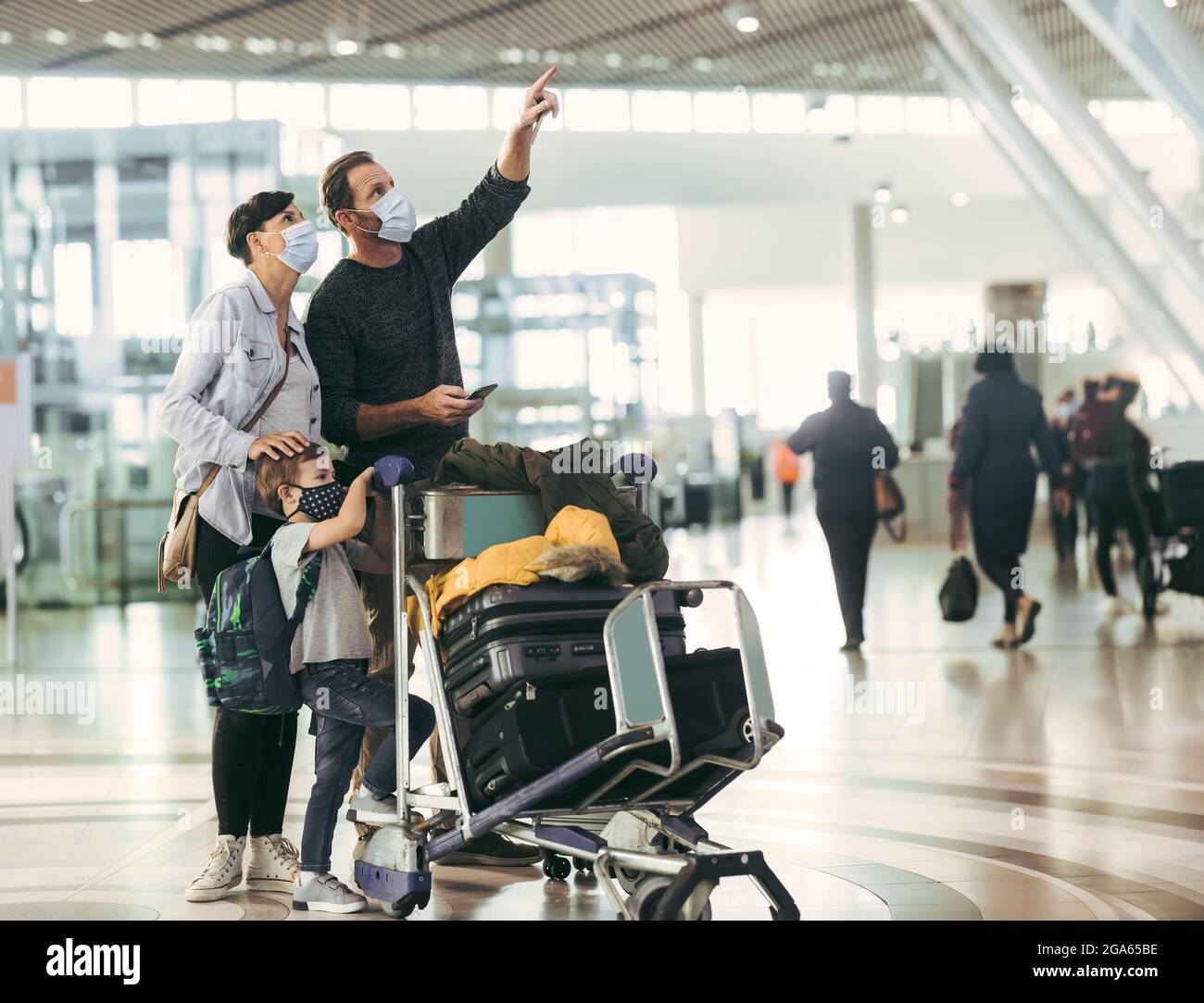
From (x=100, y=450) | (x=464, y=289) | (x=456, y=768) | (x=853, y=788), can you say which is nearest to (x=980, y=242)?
(x=464, y=289)

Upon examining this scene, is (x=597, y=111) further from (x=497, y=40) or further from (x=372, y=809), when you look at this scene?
(x=372, y=809)

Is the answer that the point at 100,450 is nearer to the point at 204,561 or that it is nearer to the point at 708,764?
the point at 204,561

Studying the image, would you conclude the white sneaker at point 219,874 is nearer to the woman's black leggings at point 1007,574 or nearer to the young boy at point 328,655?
the young boy at point 328,655

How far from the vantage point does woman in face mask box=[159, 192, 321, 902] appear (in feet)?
12.9

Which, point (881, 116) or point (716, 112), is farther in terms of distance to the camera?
point (881, 116)

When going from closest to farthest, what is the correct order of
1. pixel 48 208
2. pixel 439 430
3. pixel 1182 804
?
pixel 439 430 → pixel 1182 804 → pixel 48 208

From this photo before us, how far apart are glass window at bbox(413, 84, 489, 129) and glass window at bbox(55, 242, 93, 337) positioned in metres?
10.1

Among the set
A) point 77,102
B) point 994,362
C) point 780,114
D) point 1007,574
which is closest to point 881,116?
point 780,114

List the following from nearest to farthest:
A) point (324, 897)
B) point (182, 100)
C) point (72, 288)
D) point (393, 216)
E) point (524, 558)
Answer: point (524, 558) → point (324, 897) → point (393, 216) → point (72, 288) → point (182, 100)

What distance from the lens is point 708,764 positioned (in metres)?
3.50

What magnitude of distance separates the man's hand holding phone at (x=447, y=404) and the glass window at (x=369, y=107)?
764 inches

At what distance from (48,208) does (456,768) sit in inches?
476

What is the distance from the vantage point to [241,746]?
13.1 feet

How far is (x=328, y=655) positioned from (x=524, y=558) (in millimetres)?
577
